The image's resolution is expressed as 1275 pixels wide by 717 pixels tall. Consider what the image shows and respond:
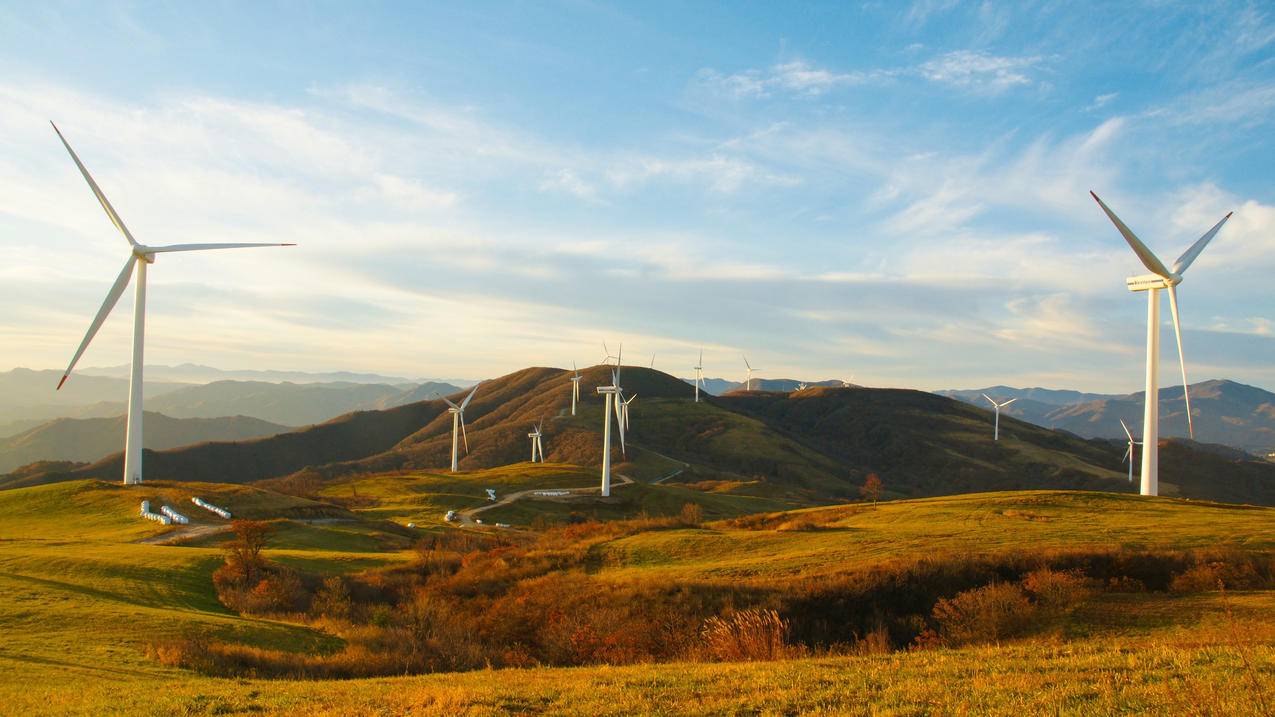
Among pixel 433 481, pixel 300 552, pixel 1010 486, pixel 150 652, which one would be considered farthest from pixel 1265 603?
pixel 1010 486

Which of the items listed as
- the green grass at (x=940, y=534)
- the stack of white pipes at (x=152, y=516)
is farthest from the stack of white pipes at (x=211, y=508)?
the green grass at (x=940, y=534)

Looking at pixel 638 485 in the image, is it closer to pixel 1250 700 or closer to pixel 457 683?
pixel 457 683

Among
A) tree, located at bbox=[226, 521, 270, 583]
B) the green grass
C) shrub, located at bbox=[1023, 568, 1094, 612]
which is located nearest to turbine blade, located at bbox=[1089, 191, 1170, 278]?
the green grass

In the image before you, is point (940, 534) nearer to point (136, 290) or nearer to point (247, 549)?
point (247, 549)

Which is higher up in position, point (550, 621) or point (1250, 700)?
point (1250, 700)

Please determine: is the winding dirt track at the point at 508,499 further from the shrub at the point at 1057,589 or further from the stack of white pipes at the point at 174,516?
the shrub at the point at 1057,589
